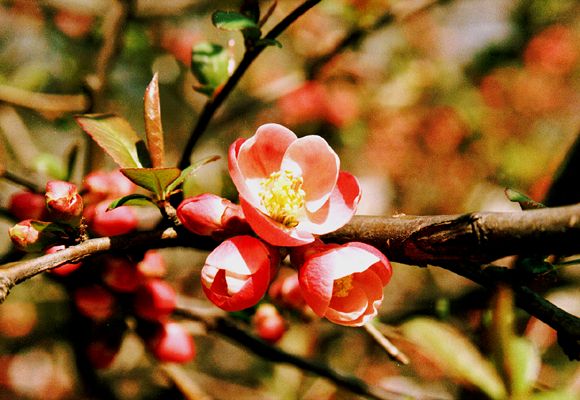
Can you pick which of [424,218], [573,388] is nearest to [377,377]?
[573,388]

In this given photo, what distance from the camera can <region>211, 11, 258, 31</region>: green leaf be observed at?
2.21 feet

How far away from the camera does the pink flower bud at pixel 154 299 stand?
Answer: 2.94 ft

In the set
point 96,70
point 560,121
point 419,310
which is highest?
point 96,70

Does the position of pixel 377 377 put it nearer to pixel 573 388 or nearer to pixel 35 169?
pixel 573 388

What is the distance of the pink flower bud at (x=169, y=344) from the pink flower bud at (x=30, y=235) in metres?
0.40

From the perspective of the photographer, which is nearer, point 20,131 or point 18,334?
point 20,131

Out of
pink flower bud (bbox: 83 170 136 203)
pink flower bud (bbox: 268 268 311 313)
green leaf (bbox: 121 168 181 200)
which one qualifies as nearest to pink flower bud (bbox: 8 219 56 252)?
green leaf (bbox: 121 168 181 200)

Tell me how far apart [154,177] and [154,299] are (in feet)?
1.20

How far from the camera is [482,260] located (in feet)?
1.70

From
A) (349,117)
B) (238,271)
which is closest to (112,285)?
(238,271)

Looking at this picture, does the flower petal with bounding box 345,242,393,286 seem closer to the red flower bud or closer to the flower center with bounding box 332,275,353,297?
the flower center with bounding box 332,275,353,297

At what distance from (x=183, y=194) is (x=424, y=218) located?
0.33 meters

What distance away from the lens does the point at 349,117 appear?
2.14 meters

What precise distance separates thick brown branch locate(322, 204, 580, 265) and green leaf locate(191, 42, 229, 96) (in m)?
0.33
